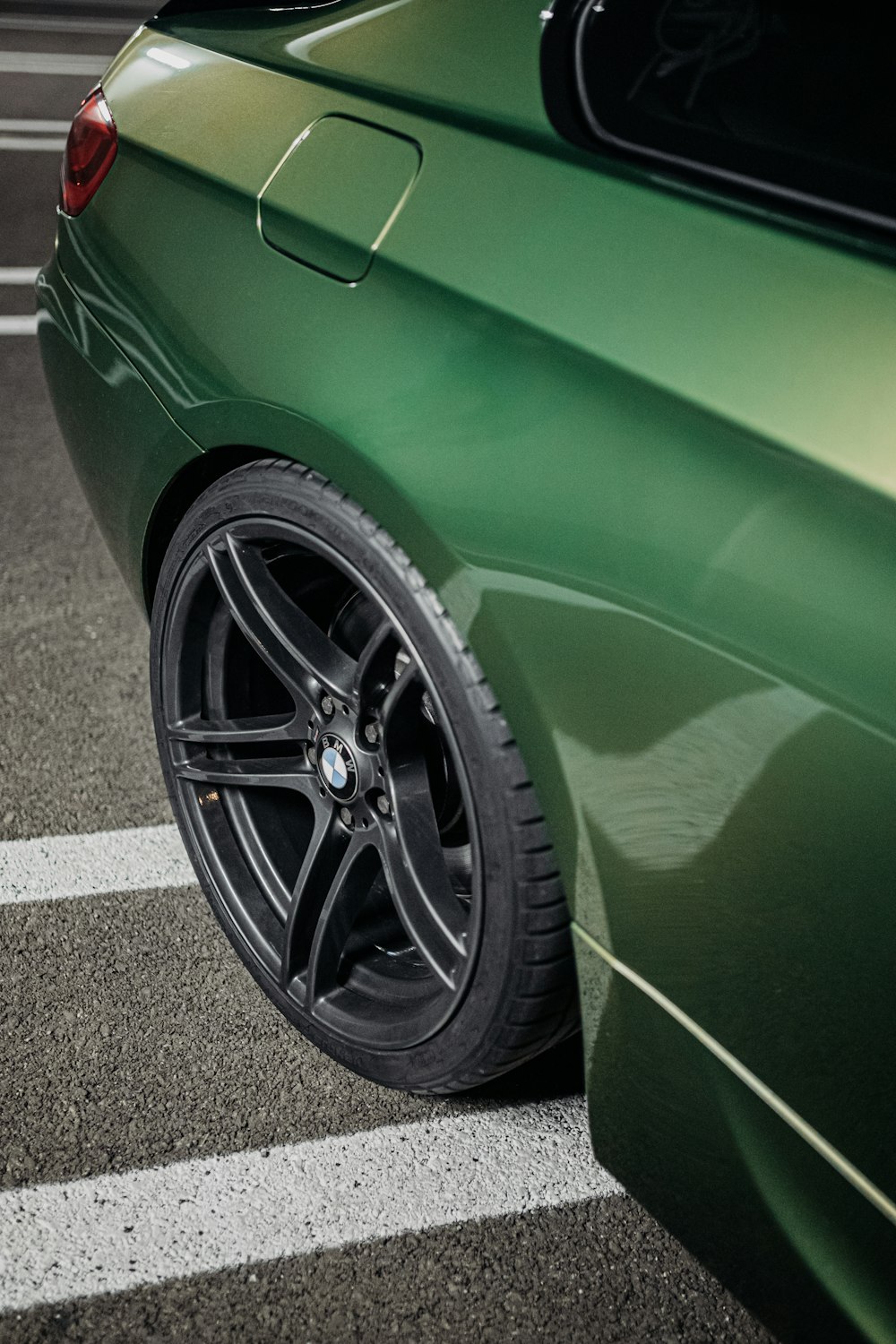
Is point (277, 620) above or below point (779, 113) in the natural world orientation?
below

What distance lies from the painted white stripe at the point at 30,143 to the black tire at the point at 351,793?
613 centimetres

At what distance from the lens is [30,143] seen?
7113 mm

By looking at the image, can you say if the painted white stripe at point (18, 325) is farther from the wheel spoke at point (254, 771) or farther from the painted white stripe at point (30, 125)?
the painted white stripe at point (30, 125)

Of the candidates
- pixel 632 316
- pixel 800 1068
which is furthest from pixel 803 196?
pixel 800 1068

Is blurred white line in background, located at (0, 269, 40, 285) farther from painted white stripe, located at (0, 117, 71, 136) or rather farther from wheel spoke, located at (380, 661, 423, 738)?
wheel spoke, located at (380, 661, 423, 738)

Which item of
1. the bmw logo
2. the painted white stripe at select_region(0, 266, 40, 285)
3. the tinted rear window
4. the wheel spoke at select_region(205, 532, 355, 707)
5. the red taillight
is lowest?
the painted white stripe at select_region(0, 266, 40, 285)

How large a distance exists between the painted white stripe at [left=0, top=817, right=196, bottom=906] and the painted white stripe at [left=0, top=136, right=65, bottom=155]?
5928mm

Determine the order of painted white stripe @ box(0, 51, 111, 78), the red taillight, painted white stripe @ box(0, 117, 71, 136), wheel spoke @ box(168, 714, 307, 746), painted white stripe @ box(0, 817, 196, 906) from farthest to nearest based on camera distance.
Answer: painted white stripe @ box(0, 51, 111, 78), painted white stripe @ box(0, 117, 71, 136), painted white stripe @ box(0, 817, 196, 906), the red taillight, wheel spoke @ box(168, 714, 307, 746)

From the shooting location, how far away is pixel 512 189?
1315 millimetres

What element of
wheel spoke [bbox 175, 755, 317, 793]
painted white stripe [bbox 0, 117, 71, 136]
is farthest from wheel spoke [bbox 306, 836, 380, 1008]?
painted white stripe [bbox 0, 117, 71, 136]

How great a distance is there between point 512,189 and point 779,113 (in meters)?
0.33

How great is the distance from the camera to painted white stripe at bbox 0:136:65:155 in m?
7.01

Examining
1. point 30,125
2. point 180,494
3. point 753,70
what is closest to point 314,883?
point 180,494

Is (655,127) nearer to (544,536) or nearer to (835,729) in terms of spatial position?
(544,536)
